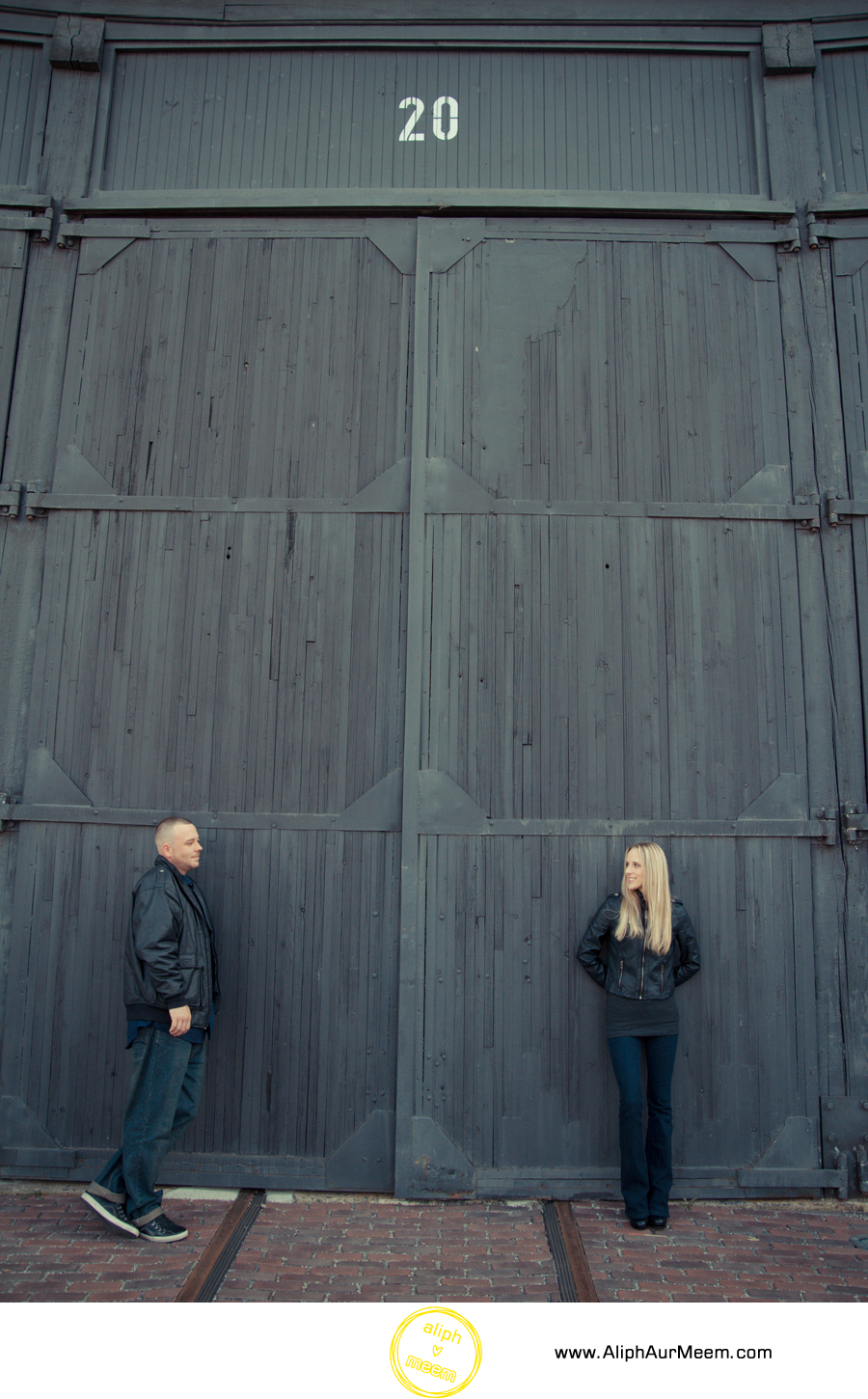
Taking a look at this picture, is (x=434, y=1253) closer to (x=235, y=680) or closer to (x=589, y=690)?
(x=589, y=690)

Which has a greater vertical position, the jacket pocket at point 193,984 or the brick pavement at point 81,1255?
the jacket pocket at point 193,984

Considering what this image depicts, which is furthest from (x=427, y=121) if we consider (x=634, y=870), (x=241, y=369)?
(x=634, y=870)

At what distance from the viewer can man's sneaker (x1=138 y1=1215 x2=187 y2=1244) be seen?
3986mm

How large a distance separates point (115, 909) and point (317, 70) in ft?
17.7

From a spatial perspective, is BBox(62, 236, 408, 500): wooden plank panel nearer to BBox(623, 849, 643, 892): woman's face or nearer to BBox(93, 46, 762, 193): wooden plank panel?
BBox(93, 46, 762, 193): wooden plank panel

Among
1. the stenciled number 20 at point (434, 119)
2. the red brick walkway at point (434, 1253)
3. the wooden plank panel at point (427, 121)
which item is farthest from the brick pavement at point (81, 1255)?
the stenciled number 20 at point (434, 119)

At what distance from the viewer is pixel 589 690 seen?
504 centimetres

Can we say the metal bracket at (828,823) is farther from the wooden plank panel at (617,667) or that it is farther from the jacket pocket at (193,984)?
the jacket pocket at (193,984)

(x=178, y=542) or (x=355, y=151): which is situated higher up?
(x=355, y=151)

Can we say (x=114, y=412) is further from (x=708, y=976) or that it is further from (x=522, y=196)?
(x=708, y=976)

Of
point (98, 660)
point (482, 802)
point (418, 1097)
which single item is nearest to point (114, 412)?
point (98, 660)

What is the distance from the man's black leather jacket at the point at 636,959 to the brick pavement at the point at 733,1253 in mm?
1078

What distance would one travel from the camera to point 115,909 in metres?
4.93

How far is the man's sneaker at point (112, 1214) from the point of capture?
13.1 ft
